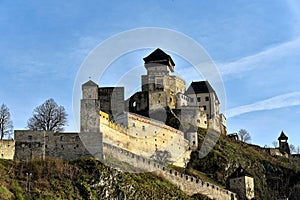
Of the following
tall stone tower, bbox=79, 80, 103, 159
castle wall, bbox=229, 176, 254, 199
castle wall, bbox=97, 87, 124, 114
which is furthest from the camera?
castle wall, bbox=97, 87, 124, 114

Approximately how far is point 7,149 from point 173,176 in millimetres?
17214

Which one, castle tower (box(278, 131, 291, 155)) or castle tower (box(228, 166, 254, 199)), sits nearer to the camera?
castle tower (box(228, 166, 254, 199))

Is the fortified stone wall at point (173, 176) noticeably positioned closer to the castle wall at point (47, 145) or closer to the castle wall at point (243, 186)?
the castle wall at point (243, 186)

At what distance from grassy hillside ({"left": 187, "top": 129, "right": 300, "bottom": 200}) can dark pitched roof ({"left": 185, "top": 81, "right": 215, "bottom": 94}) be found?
9.66 meters

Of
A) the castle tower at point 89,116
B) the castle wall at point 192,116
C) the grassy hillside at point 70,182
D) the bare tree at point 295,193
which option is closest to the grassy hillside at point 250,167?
the bare tree at point 295,193

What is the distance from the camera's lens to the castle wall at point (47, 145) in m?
47.8

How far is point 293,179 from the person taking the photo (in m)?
76.4

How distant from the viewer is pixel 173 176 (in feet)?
183

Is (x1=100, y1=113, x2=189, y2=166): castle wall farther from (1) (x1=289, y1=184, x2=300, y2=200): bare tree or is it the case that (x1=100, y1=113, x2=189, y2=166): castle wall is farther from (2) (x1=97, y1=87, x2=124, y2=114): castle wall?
(1) (x1=289, y1=184, x2=300, y2=200): bare tree

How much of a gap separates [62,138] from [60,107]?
17422 millimetres

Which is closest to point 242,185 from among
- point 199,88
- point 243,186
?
point 243,186

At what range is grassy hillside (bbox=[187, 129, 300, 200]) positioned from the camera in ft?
224

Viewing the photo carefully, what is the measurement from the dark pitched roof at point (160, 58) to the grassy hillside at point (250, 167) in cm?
1360

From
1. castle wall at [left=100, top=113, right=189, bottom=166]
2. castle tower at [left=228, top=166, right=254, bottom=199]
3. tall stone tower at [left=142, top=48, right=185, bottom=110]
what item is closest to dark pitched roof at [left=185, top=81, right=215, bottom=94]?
tall stone tower at [left=142, top=48, right=185, bottom=110]
